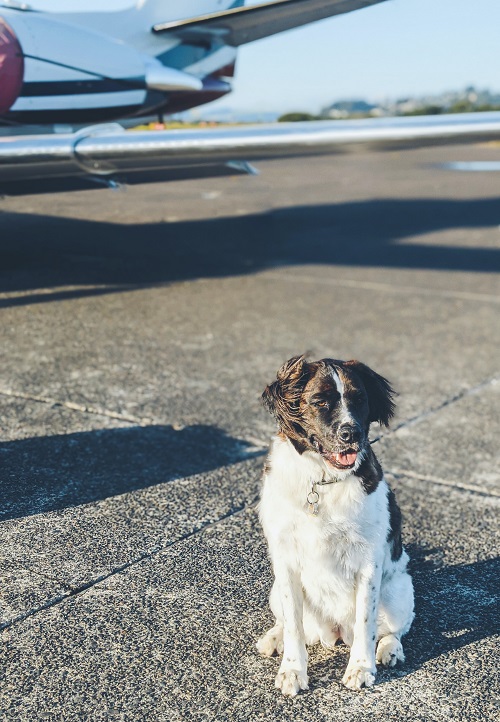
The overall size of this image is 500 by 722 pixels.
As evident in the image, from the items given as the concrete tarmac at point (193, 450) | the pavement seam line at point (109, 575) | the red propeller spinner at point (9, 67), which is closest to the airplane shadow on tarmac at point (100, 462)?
the concrete tarmac at point (193, 450)

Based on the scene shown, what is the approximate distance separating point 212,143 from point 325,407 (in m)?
6.94

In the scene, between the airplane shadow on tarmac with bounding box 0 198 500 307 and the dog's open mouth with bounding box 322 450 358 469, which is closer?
the dog's open mouth with bounding box 322 450 358 469

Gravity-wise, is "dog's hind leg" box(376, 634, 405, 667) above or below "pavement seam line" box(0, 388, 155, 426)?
above

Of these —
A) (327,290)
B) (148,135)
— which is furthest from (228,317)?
(148,135)

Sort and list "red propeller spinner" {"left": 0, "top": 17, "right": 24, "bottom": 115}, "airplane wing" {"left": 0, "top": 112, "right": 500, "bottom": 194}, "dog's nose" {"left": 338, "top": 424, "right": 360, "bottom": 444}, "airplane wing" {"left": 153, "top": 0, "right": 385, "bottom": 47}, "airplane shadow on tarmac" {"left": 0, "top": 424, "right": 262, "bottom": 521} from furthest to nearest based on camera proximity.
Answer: "airplane wing" {"left": 153, "top": 0, "right": 385, "bottom": 47} → "red propeller spinner" {"left": 0, "top": 17, "right": 24, "bottom": 115} → "airplane wing" {"left": 0, "top": 112, "right": 500, "bottom": 194} → "airplane shadow on tarmac" {"left": 0, "top": 424, "right": 262, "bottom": 521} → "dog's nose" {"left": 338, "top": 424, "right": 360, "bottom": 444}

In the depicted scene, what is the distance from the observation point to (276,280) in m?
10.1

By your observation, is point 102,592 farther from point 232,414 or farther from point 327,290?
point 327,290

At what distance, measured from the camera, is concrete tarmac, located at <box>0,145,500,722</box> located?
2.81 metres

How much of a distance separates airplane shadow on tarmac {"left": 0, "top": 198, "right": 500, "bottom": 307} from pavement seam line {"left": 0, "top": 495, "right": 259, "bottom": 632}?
5.22m

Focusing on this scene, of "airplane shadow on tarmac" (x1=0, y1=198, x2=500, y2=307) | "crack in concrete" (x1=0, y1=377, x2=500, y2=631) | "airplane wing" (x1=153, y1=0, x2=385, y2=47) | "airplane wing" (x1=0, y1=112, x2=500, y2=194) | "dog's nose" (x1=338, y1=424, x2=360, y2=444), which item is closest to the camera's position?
"dog's nose" (x1=338, y1=424, x2=360, y2=444)

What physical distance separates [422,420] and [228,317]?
316 cm

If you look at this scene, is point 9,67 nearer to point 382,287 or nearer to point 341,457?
point 382,287

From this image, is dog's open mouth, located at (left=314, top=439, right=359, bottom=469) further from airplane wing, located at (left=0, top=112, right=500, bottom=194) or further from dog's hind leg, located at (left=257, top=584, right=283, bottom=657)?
airplane wing, located at (left=0, top=112, right=500, bottom=194)

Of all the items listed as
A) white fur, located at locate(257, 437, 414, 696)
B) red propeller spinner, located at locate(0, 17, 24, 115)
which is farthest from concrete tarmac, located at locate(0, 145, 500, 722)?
red propeller spinner, located at locate(0, 17, 24, 115)
